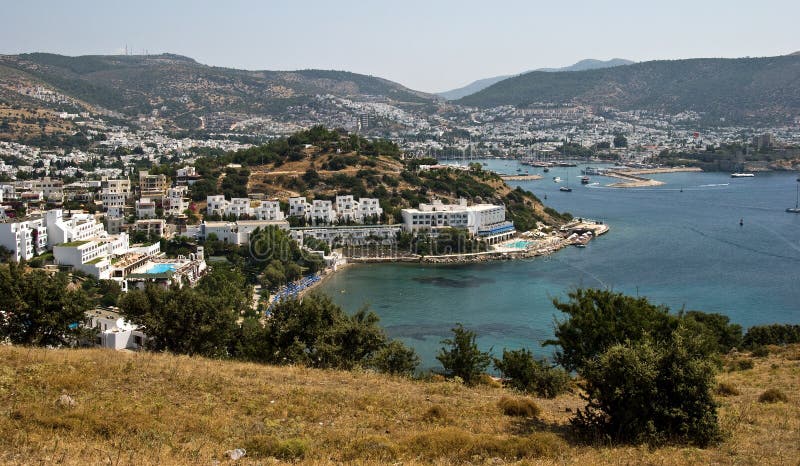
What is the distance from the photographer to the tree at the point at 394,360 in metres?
6.54

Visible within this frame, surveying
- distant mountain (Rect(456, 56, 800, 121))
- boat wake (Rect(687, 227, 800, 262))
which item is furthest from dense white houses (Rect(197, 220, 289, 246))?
distant mountain (Rect(456, 56, 800, 121))

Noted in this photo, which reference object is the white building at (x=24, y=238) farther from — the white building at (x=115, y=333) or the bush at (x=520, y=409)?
the bush at (x=520, y=409)

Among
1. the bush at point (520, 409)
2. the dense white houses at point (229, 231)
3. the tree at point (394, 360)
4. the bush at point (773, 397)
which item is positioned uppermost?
the bush at point (520, 409)

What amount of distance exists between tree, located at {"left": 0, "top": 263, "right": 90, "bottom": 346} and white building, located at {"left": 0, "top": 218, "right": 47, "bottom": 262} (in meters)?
8.20

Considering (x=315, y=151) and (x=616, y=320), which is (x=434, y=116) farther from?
(x=616, y=320)

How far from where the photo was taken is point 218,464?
3.39 metres

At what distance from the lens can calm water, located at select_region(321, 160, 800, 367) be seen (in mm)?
13672

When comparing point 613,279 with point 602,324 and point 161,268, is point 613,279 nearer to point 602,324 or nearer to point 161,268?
point 161,268

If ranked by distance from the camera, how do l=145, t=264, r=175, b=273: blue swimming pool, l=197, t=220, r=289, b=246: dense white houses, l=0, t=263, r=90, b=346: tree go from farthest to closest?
l=197, t=220, r=289, b=246: dense white houses, l=145, t=264, r=175, b=273: blue swimming pool, l=0, t=263, r=90, b=346: tree

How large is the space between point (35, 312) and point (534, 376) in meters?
4.51

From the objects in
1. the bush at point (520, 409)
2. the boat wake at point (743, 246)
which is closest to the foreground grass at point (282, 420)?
A: the bush at point (520, 409)

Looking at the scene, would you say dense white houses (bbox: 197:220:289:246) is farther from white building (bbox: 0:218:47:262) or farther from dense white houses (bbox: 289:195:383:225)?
white building (bbox: 0:218:47:262)

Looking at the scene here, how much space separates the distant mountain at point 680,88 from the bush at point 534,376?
79705 millimetres

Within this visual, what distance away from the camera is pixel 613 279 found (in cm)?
1720
